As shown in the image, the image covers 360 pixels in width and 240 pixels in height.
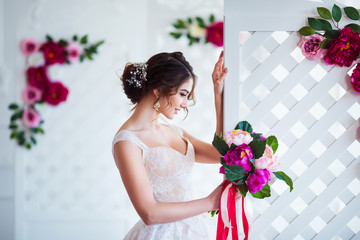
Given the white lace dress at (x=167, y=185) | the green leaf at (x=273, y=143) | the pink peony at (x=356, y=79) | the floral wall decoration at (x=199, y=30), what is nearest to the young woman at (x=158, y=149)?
the white lace dress at (x=167, y=185)

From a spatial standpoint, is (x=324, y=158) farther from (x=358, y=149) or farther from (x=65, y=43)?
(x=65, y=43)

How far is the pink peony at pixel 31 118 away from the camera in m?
3.26

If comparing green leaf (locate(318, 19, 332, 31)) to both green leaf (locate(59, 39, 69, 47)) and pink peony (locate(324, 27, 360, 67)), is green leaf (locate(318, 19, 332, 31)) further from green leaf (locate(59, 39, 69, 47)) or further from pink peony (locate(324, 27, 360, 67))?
green leaf (locate(59, 39, 69, 47))

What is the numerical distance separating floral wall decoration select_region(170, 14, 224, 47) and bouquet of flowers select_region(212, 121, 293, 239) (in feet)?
6.49

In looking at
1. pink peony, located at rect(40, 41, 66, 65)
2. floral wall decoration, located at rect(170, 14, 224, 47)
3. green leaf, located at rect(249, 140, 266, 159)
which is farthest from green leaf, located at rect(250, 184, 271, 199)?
pink peony, located at rect(40, 41, 66, 65)

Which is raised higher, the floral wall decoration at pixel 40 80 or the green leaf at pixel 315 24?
the floral wall decoration at pixel 40 80

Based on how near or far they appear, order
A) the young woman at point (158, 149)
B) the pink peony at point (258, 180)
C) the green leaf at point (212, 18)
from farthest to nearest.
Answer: the green leaf at point (212, 18), the young woman at point (158, 149), the pink peony at point (258, 180)

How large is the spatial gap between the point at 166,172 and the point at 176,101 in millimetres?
312

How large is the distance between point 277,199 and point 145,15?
2304mm

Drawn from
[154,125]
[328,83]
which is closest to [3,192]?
[154,125]

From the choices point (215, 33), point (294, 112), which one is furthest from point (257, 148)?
point (215, 33)

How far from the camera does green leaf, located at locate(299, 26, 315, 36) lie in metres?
1.41

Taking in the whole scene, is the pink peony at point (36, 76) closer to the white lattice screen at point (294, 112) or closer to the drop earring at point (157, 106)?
the drop earring at point (157, 106)

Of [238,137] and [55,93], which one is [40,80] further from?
[238,137]
